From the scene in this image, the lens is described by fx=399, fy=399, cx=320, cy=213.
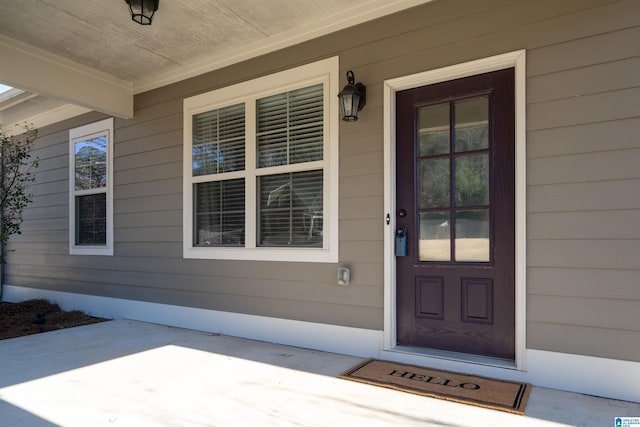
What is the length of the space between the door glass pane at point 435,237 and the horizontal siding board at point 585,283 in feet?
1.80

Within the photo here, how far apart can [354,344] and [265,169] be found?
1692mm

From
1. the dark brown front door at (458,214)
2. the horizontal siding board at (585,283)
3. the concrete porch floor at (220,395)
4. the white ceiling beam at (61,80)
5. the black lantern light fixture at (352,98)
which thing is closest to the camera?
the concrete porch floor at (220,395)

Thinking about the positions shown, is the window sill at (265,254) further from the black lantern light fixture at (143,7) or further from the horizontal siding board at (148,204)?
the black lantern light fixture at (143,7)

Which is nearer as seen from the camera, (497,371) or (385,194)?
(497,371)

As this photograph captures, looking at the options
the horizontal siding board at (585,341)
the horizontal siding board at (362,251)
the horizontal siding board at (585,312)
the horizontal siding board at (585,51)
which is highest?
the horizontal siding board at (585,51)

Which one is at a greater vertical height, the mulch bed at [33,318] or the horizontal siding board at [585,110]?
the horizontal siding board at [585,110]

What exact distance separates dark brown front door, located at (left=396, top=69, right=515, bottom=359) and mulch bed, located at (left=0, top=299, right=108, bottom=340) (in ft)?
12.4

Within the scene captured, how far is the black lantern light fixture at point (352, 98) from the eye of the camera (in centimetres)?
295

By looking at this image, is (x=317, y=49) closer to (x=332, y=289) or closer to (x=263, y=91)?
(x=263, y=91)

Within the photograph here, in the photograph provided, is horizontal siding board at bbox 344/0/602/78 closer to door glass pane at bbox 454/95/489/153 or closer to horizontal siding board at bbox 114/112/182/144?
door glass pane at bbox 454/95/489/153

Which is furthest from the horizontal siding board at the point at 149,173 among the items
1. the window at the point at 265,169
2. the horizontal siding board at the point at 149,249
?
the horizontal siding board at the point at 149,249

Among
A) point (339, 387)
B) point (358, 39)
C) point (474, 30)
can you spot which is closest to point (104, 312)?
point (339, 387)

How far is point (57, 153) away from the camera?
5594 millimetres

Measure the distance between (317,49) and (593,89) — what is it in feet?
6.55
